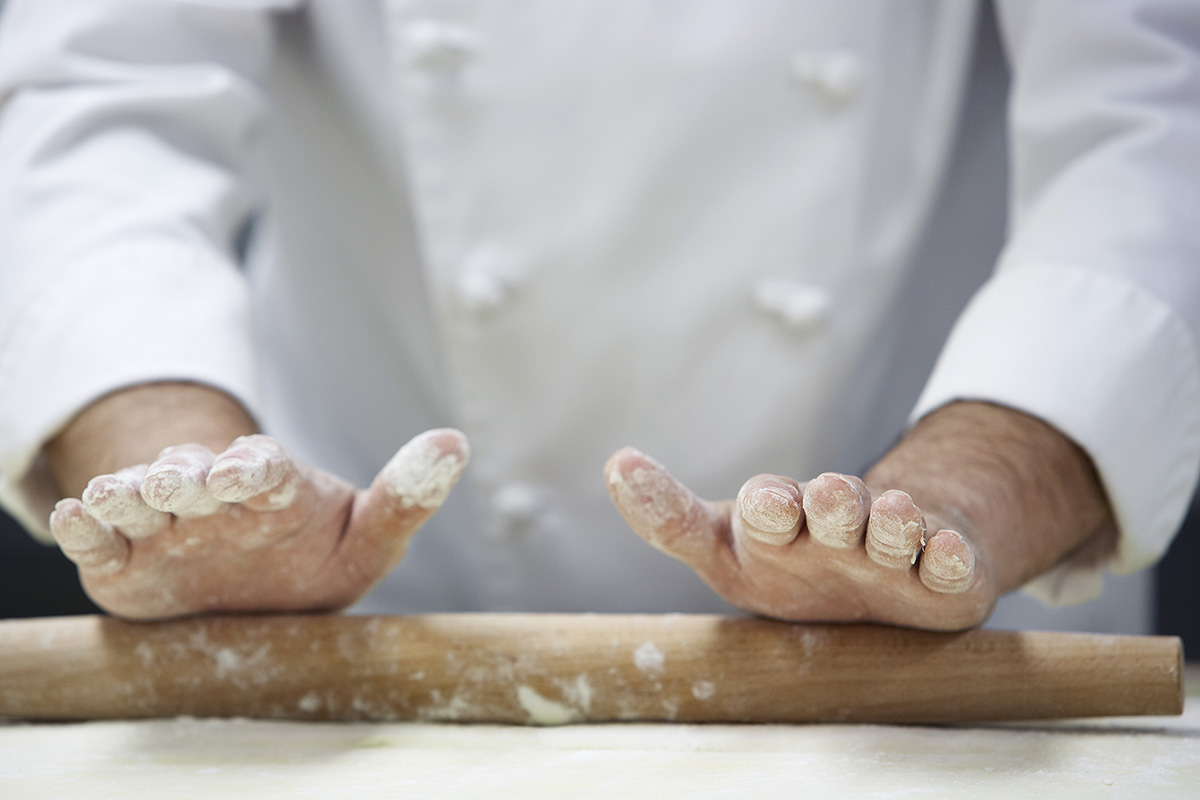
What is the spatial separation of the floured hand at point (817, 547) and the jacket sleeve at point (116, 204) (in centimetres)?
46

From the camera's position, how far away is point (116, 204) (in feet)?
3.15

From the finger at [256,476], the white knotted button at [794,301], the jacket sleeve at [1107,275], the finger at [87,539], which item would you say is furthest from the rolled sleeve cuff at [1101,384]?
the finger at [87,539]

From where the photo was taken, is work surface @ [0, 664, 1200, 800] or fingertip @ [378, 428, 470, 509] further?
fingertip @ [378, 428, 470, 509]

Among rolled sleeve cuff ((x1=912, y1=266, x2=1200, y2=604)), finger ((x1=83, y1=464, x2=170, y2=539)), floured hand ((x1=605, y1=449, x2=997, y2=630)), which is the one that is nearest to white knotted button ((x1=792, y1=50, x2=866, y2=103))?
rolled sleeve cuff ((x1=912, y1=266, x2=1200, y2=604))

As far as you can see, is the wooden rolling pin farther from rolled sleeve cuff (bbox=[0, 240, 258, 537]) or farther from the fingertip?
rolled sleeve cuff (bbox=[0, 240, 258, 537])

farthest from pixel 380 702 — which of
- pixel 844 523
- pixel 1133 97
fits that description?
pixel 1133 97

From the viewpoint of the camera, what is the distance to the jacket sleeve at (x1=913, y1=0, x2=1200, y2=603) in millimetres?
809

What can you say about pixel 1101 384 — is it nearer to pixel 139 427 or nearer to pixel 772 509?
pixel 772 509

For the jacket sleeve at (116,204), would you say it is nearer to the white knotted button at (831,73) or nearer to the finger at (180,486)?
the finger at (180,486)

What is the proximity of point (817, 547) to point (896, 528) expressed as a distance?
0.06m

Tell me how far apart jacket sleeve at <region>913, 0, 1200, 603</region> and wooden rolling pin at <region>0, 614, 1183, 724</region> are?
232 mm

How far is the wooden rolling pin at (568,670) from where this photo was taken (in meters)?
0.64

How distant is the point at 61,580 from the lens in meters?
1.73

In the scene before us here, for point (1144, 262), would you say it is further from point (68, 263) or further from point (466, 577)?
point (68, 263)
